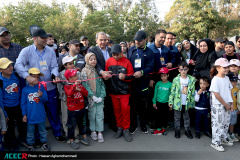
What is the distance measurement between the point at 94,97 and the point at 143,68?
1405 mm

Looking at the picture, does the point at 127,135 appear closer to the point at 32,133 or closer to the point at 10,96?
the point at 32,133

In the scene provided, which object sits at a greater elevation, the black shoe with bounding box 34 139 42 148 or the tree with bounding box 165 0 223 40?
the tree with bounding box 165 0 223 40

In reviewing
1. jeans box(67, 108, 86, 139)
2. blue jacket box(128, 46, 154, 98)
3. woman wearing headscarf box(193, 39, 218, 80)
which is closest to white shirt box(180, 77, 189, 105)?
woman wearing headscarf box(193, 39, 218, 80)

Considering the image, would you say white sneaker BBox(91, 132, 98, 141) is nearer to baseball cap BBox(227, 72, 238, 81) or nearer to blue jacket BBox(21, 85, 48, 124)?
blue jacket BBox(21, 85, 48, 124)

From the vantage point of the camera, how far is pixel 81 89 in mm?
3518

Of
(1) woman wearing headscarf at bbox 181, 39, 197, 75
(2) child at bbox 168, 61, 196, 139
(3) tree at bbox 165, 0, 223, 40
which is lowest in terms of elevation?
(2) child at bbox 168, 61, 196, 139

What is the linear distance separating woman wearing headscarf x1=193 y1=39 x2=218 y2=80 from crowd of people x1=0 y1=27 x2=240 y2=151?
0.02m

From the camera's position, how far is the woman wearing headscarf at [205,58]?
4.12 metres

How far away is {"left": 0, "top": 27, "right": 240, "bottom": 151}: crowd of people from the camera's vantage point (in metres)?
3.43

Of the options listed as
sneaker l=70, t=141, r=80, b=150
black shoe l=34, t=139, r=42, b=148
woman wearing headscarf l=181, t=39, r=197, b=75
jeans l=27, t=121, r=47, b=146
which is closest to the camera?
jeans l=27, t=121, r=47, b=146

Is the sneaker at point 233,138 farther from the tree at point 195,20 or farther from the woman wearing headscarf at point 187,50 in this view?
the tree at point 195,20

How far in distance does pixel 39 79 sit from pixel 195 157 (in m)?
3.57

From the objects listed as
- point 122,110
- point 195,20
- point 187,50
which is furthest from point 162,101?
point 195,20

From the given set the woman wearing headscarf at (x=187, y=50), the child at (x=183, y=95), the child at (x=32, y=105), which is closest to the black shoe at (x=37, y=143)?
the child at (x=32, y=105)
